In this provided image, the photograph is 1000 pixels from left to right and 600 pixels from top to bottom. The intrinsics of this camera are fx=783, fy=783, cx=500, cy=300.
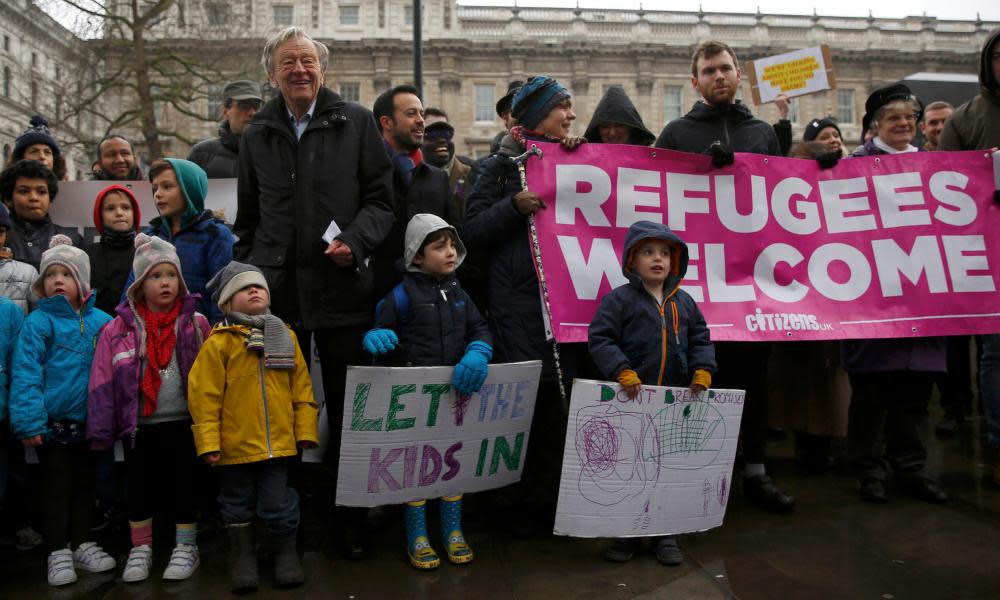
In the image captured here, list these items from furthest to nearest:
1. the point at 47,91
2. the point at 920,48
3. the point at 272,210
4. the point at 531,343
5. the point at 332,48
Result: the point at 920,48 < the point at 332,48 < the point at 47,91 < the point at 531,343 < the point at 272,210

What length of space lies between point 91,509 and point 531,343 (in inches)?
84.1

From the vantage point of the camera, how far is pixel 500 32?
44.4 metres

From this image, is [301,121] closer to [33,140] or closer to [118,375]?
[118,375]

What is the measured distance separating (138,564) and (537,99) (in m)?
2.74

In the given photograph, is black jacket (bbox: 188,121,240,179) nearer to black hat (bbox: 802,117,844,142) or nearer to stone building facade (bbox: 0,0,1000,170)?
black hat (bbox: 802,117,844,142)

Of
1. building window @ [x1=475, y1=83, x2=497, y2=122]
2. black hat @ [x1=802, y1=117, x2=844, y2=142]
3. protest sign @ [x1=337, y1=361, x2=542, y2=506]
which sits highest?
building window @ [x1=475, y1=83, x2=497, y2=122]

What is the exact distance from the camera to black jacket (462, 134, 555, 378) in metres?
3.69

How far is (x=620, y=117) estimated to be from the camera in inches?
162

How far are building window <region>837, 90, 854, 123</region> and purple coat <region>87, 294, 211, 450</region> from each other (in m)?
47.9

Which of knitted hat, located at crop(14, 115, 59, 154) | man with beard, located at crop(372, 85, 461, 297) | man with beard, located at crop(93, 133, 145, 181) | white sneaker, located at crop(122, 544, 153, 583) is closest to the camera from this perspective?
white sneaker, located at crop(122, 544, 153, 583)

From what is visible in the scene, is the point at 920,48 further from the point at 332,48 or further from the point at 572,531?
the point at 572,531

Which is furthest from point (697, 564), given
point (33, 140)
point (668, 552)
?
point (33, 140)

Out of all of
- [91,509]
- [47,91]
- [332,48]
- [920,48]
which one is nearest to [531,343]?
[91,509]

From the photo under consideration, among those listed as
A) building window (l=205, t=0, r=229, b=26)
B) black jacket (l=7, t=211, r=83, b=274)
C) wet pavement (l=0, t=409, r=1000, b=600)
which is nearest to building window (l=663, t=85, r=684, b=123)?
building window (l=205, t=0, r=229, b=26)
